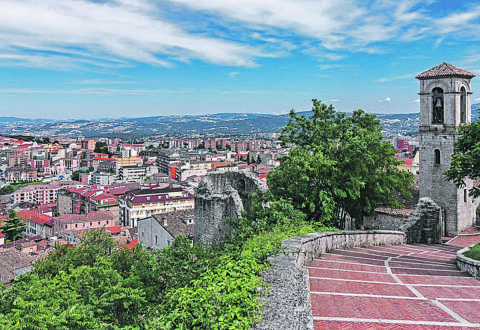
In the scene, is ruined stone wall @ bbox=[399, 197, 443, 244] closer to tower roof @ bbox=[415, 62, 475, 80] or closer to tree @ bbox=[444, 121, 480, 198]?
tree @ bbox=[444, 121, 480, 198]

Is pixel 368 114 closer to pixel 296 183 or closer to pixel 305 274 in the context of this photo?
pixel 296 183

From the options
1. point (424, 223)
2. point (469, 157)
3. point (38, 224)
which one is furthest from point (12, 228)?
point (469, 157)

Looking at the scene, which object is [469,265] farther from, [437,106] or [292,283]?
[437,106]

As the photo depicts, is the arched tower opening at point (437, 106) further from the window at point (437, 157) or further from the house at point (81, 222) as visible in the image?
the house at point (81, 222)

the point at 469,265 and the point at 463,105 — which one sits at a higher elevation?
the point at 463,105

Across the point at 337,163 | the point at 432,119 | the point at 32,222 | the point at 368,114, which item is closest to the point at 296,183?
the point at 337,163

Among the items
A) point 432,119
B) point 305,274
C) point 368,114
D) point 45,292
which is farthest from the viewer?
point 432,119

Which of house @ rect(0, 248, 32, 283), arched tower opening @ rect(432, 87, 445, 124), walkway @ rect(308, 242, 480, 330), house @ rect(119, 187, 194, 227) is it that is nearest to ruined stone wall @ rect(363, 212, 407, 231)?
arched tower opening @ rect(432, 87, 445, 124)
